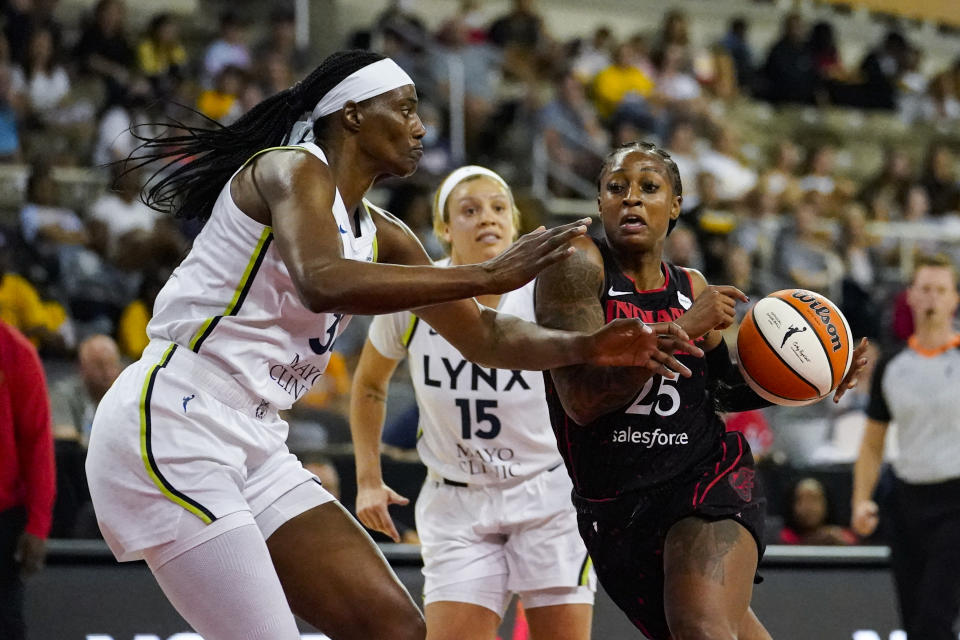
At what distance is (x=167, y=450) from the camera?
329 cm

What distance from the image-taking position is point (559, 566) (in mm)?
4762

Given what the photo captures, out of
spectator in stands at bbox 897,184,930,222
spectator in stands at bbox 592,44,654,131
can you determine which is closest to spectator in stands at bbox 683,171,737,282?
spectator in stands at bbox 592,44,654,131

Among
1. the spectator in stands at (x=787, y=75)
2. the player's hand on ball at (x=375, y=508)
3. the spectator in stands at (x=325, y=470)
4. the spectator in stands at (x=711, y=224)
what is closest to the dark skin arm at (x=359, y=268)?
the player's hand on ball at (x=375, y=508)

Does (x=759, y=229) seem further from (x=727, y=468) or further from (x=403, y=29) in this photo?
(x=727, y=468)

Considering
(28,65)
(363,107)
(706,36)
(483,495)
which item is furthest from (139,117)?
(706,36)

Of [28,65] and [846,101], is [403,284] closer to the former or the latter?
[28,65]

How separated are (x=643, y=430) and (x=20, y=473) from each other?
2.87m

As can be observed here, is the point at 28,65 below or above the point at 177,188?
above

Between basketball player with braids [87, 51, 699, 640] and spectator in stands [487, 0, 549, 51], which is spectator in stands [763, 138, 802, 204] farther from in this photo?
basketball player with braids [87, 51, 699, 640]

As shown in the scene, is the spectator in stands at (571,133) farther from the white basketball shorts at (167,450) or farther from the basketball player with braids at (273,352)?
the white basketball shorts at (167,450)

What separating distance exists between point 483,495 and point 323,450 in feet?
8.79

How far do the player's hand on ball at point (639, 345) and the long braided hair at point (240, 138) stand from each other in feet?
3.47

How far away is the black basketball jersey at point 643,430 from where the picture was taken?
3.96m

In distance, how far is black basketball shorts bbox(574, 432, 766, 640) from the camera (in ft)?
12.8
